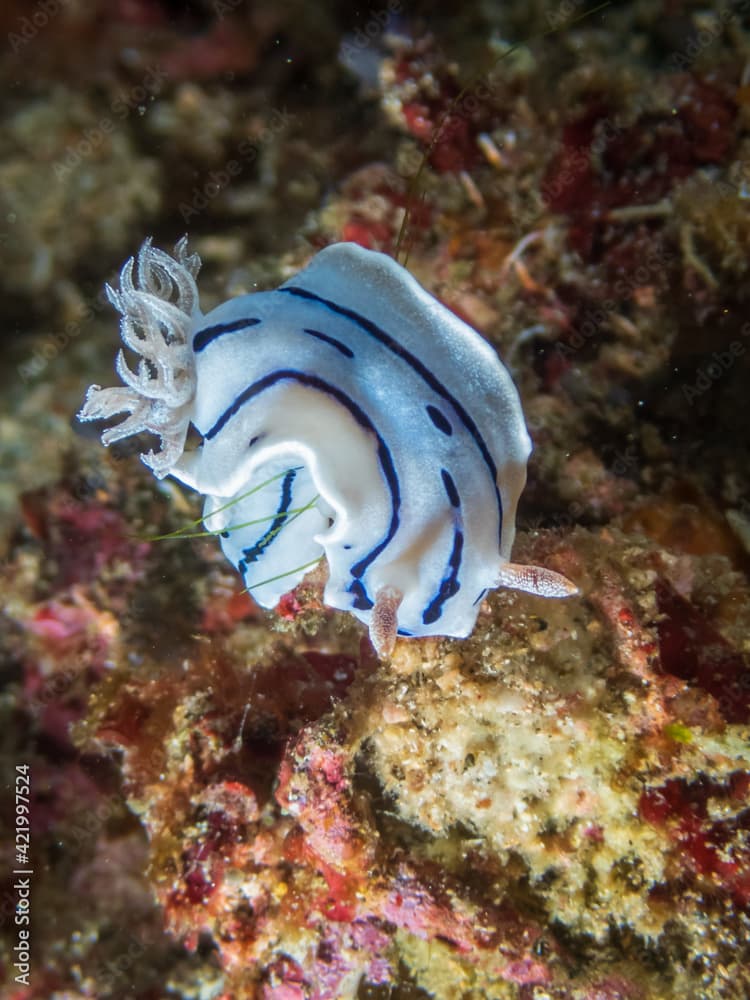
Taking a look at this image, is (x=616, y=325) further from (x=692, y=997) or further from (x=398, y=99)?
(x=692, y=997)

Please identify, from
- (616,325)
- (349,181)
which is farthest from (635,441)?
(349,181)

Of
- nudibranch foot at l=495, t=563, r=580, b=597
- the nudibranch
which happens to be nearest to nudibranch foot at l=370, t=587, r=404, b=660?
the nudibranch

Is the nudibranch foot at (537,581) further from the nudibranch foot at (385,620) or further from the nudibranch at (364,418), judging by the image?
Result: the nudibranch foot at (385,620)

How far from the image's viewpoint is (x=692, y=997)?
258cm

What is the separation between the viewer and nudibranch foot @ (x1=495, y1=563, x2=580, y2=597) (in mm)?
2426

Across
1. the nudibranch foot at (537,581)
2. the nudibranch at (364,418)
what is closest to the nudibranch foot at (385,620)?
the nudibranch at (364,418)

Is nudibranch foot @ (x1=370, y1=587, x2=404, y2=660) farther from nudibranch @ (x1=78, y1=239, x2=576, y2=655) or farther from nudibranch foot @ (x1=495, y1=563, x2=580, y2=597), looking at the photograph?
nudibranch foot @ (x1=495, y1=563, x2=580, y2=597)

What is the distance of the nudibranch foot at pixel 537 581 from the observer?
7.96 feet

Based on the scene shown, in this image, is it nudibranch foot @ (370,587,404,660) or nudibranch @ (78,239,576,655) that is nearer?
nudibranch foot @ (370,587,404,660)

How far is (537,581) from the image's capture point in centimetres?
246

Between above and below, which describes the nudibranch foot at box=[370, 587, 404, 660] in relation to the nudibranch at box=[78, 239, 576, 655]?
below

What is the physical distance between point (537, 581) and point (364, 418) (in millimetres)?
876

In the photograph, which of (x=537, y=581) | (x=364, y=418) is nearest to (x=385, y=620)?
(x=537, y=581)

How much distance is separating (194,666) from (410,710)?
173 cm
